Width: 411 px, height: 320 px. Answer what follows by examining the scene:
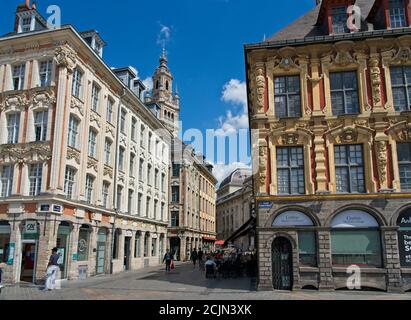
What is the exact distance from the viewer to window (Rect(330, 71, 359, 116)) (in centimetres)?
1861

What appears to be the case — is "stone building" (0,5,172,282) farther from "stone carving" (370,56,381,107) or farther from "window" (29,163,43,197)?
"stone carving" (370,56,381,107)

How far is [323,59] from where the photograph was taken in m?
18.9

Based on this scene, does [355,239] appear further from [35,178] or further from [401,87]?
[35,178]

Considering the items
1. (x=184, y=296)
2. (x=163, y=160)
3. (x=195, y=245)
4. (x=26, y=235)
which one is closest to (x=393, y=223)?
(x=184, y=296)

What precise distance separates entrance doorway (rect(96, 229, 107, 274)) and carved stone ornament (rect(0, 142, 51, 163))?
7229 mm

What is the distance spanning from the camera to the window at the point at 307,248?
17.5 meters

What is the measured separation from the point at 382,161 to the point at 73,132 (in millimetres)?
17448

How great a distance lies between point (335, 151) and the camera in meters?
18.3

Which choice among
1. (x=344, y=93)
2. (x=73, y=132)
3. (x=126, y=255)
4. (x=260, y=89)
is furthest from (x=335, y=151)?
(x=126, y=255)

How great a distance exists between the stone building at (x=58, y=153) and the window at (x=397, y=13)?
688 inches

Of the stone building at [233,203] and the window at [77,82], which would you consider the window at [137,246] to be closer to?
the window at [77,82]

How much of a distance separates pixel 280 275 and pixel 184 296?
4649 millimetres

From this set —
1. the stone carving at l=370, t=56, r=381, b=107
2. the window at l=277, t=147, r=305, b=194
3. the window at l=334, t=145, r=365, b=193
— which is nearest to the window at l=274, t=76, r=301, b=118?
the window at l=277, t=147, r=305, b=194

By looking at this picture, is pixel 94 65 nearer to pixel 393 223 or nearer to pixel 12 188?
pixel 12 188
